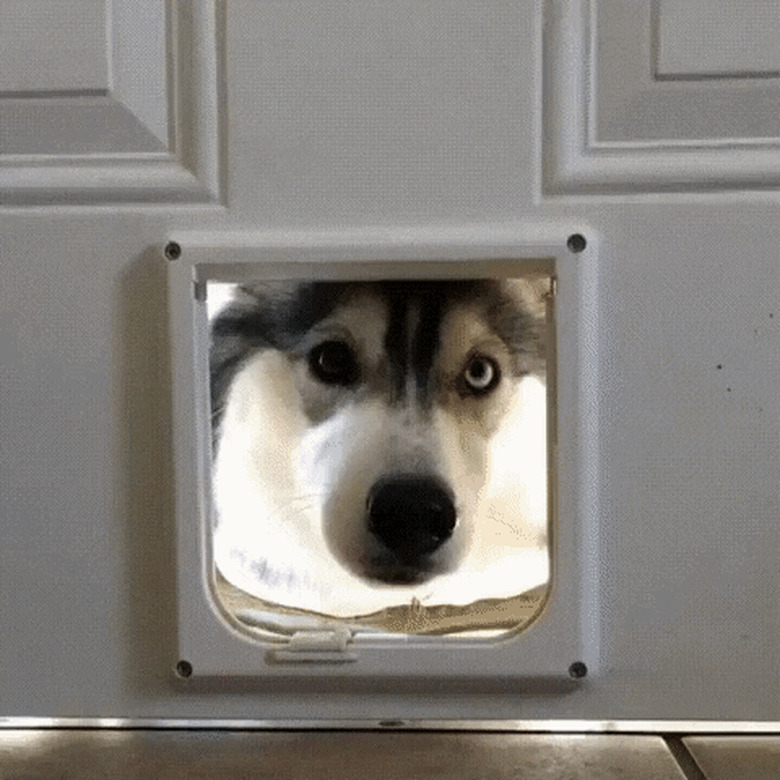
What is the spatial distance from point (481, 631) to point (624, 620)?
0.10m


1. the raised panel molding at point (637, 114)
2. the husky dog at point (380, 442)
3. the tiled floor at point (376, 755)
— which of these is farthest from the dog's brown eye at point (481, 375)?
the tiled floor at point (376, 755)

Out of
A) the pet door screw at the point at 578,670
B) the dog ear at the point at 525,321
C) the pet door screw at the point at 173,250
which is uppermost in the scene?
the pet door screw at the point at 173,250

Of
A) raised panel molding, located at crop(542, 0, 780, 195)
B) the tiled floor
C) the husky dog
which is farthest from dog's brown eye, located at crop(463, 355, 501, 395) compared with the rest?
the tiled floor

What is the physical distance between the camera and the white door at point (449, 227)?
68cm

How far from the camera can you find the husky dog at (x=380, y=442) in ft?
2.34

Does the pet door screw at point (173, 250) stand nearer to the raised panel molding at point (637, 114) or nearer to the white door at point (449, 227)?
the white door at point (449, 227)

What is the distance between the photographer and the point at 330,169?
27.2 inches

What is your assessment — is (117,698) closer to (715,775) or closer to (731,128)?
(715,775)

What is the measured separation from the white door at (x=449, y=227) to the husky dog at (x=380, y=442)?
0.04 meters

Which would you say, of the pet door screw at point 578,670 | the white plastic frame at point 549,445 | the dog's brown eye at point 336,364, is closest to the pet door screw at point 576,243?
the white plastic frame at point 549,445

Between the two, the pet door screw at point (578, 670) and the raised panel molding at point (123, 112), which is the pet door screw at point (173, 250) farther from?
the pet door screw at point (578, 670)

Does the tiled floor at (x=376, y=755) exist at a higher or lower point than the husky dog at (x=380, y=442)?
lower

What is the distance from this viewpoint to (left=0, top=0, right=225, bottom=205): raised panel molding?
689 mm

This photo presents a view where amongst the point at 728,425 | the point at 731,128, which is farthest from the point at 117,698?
the point at 731,128
